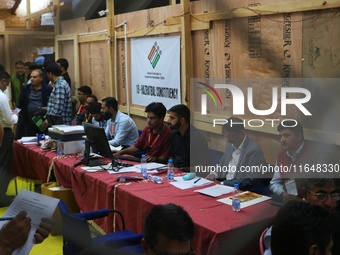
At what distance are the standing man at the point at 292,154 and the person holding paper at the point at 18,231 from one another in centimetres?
191

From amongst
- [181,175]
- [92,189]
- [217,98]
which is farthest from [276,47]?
[92,189]

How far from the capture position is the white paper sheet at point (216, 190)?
286cm

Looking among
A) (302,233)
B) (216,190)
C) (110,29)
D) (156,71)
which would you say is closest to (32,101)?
(110,29)

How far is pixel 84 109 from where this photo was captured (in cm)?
548

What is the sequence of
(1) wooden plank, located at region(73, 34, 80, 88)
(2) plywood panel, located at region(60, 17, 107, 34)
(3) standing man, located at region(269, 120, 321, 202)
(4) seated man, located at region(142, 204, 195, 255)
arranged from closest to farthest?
1. (4) seated man, located at region(142, 204, 195, 255)
2. (3) standing man, located at region(269, 120, 321, 202)
3. (2) plywood panel, located at region(60, 17, 107, 34)
4. (1) wooden plank, located at region(73, 34, 80, 88)

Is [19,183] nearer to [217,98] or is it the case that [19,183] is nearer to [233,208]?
[217,98]

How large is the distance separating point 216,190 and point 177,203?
0.33m

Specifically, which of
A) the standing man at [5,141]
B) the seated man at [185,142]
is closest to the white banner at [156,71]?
the seated man at [185,142]

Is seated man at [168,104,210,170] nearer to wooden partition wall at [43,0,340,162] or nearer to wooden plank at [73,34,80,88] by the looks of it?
wooden partition wall at [43,0,340,162]

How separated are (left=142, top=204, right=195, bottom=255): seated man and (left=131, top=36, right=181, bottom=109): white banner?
9.88 ft

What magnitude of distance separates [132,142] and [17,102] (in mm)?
1828

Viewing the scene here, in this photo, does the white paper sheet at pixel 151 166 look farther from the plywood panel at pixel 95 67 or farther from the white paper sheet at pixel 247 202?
the plywood panel at pixel 95 67

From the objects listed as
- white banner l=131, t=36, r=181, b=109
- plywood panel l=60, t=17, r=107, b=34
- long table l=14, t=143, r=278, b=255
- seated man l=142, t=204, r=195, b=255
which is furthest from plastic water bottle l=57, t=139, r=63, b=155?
seated man l=142, t=204, r=195, b=255

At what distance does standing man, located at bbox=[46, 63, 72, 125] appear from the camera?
17.6 ft
